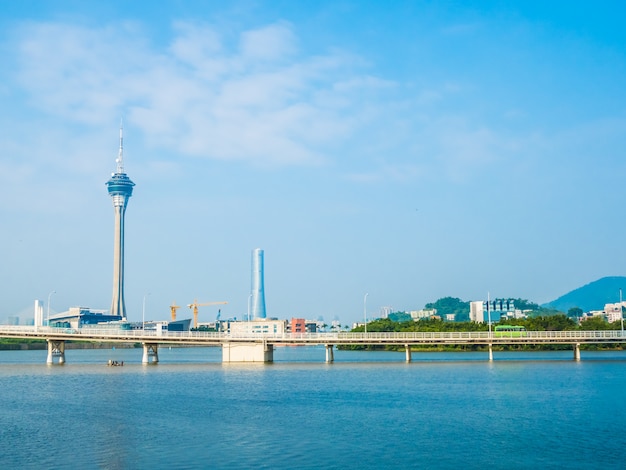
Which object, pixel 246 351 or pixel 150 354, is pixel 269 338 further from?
pixel 150 354

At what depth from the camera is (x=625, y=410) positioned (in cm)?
6019

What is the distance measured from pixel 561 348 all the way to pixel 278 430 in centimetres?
13932

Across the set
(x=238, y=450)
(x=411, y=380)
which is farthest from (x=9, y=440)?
(x=411, y=380)

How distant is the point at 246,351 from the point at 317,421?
64709 millimetres

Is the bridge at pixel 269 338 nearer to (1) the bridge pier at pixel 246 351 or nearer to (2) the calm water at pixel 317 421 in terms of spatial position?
(1) the bridge pier at pixel 246 351

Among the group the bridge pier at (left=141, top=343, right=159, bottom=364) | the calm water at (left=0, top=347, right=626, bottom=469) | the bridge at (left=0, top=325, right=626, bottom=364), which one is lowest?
the calm water at (left=0, top=347, right=626, bottom=469)

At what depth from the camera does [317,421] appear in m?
55.1

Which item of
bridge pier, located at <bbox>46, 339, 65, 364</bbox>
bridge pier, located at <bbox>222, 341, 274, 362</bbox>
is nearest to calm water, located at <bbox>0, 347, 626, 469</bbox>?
bridge pier, located at <bbox>222, 341, 274, 362</bbox>

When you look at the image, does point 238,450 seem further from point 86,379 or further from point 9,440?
point 86,379

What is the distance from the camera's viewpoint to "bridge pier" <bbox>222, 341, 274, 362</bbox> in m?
118

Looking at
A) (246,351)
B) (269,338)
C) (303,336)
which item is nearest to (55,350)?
(246,351)

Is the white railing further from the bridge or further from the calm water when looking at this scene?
the calm water

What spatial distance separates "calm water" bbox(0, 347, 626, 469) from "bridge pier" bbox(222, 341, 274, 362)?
21455 millimetres

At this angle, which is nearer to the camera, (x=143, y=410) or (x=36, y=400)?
(x=143, y=410)
